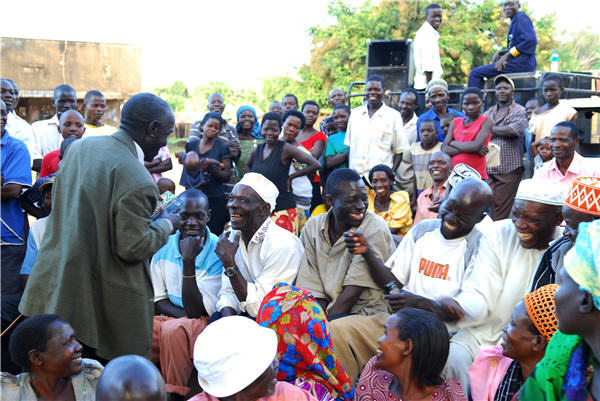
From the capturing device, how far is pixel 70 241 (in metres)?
3.12

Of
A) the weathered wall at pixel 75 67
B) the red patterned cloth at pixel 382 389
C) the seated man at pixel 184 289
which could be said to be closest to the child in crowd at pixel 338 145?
the seated man at pixel 184 289

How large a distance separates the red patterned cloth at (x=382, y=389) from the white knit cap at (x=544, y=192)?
45.6 inches

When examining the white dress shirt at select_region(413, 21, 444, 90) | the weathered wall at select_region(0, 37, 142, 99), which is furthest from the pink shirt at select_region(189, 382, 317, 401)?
the weathered wall at select_region(0, 37, 142, 99)

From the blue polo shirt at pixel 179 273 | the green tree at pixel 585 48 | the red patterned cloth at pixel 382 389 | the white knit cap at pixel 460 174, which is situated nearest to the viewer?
the red patterned cloth at pixel 382 389

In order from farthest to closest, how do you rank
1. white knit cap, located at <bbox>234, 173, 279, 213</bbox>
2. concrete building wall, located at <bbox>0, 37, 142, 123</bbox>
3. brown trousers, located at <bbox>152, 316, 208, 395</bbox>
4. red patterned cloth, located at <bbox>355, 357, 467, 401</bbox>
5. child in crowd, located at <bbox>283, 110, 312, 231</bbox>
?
concrete building wall, located at <bbox>0, 37, 142, 123</bbox>, child in crowd, located at <bbox>283, 110, 312, 231</bbox>, white knit cap, located at <bbox>234, 173, 279, 213</bbox>, brown trousers, located at <bbox>152, 316, 208, 395</bbox>, red patterned cloth, located at <bbox>355, 357, 467, 401</bbox>

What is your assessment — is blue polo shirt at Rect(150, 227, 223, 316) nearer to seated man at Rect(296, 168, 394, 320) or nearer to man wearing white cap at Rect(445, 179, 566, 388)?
seated man at Rect(296, 168, 394, 320)

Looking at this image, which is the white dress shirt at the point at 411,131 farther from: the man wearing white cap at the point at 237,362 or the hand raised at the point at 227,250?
the man wearing white cap at the point at 237,362

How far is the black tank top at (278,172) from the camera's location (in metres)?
6.27

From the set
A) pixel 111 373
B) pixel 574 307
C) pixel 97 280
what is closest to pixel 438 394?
pixel 574 307

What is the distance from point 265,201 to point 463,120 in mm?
3292

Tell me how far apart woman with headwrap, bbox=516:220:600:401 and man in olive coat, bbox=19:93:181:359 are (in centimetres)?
204

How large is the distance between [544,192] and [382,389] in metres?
1.43

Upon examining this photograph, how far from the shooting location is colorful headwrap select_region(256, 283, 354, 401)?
2932mm

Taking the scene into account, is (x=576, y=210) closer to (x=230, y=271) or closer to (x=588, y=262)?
(x=588, y=262)
